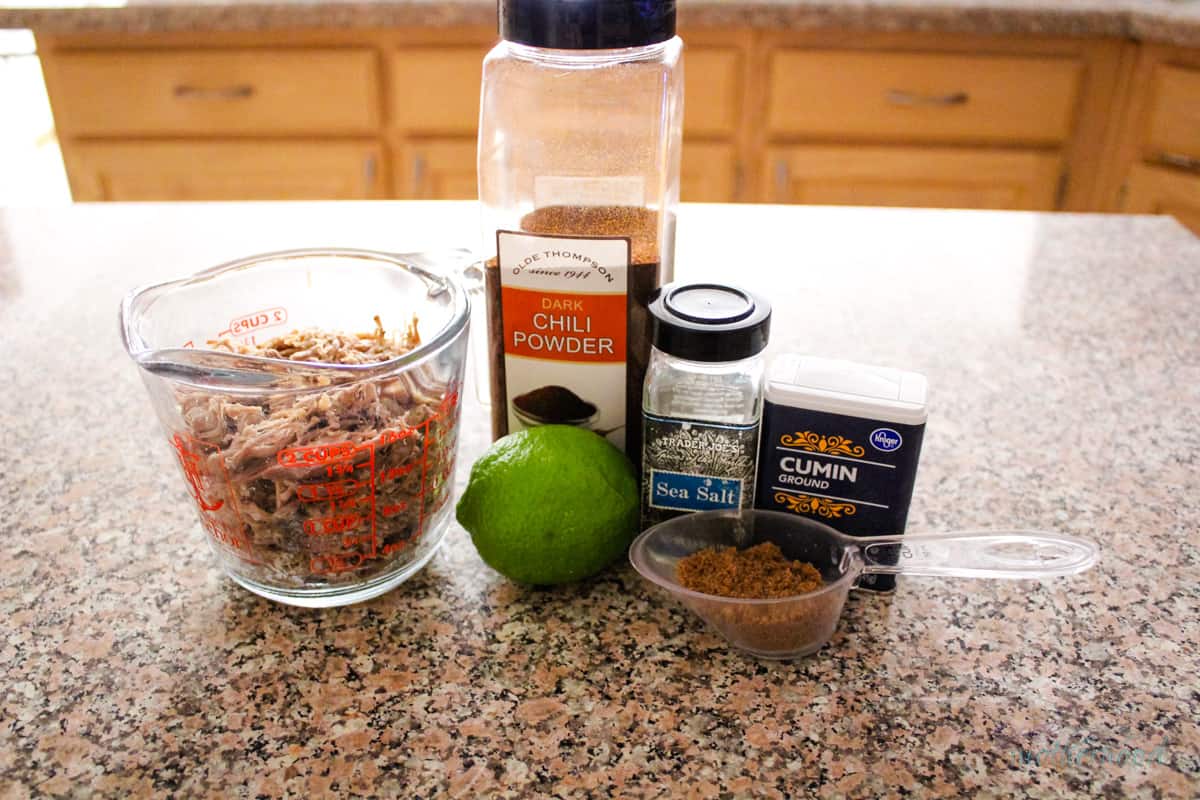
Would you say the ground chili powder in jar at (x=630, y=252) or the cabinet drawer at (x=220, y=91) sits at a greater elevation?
the ground chili powder in jar at (x=630, y=252)

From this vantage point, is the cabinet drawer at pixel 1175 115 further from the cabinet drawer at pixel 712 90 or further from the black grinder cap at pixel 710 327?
the black grinder cap at pixel 710 327

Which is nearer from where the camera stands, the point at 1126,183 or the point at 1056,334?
the point at 1056,334

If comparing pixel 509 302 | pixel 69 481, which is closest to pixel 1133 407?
pixel 509 302

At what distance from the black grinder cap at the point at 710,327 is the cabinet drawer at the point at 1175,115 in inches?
64.5

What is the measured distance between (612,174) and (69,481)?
17.3 inches

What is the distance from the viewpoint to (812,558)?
0.57 metres

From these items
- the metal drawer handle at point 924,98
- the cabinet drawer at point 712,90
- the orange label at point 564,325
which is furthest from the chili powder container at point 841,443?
the metal drawer handle at point 924,98

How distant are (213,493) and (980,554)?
16.7 inches

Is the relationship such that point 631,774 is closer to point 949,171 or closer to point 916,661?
point 916,661

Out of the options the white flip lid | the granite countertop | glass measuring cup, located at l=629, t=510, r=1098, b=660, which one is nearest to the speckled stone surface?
glass measuring cup, located at l=629, t=510, r=1098, b=660

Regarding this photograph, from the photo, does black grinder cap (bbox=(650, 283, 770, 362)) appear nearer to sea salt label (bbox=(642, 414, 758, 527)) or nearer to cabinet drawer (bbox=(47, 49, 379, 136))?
sea salt label (bbox=(642, 414, 758, 527))

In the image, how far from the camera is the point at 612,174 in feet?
2.02

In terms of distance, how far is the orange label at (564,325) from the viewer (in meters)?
0.61

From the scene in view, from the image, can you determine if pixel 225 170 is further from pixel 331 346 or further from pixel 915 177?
pixel 331 346
